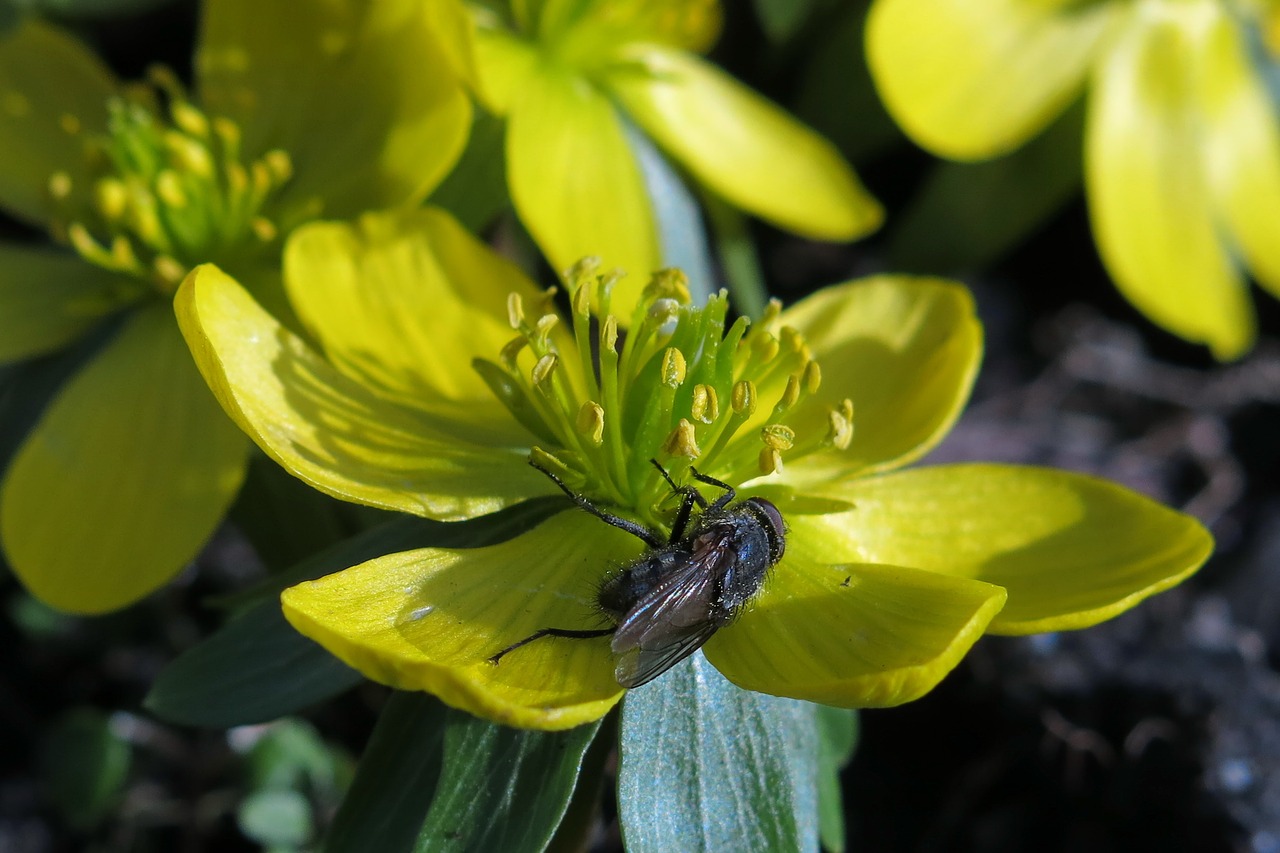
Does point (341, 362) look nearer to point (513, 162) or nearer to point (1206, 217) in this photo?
point (513, 162)

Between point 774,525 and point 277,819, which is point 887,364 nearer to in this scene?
point 774,525

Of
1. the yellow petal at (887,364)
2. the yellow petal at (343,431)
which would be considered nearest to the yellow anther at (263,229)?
the yellow petal at (343,431)

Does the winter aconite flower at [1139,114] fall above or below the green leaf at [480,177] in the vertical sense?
below

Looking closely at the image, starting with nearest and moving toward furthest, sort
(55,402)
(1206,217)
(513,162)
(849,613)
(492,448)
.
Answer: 1. (849,613)
2. (492,448)
3. (55,402)
4. (513,162)
5. (1206,217)

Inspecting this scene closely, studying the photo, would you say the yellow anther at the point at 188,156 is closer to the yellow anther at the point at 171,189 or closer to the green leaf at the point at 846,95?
the yellow anther at the point at 171,189

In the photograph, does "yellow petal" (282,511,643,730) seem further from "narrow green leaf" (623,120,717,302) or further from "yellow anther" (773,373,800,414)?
"narrow green leaf" (623,120,717,302)

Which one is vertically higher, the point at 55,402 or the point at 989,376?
the point at 55,402

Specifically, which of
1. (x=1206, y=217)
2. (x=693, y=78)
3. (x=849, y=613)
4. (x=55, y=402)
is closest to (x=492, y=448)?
(x=849, y=613)

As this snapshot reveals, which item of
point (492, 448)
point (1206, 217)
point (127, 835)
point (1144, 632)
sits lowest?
point (1144, 632)
